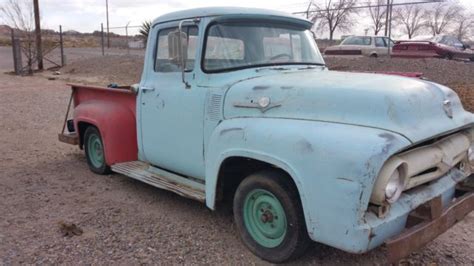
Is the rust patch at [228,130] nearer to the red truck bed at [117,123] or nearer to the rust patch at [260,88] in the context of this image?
the rust patch at [260,88]

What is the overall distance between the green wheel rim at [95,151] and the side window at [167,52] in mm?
1657

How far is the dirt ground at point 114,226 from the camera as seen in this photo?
149 inches

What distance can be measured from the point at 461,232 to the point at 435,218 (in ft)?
4.59

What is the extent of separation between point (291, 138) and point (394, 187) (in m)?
0.76

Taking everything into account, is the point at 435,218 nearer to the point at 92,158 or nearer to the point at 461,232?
the point at 461,232

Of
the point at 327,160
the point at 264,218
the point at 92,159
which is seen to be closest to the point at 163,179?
the point at 264,218

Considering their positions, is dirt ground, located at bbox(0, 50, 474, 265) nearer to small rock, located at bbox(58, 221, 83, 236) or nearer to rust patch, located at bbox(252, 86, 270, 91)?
small rock, located at bbox(58, 221, 83, 236)

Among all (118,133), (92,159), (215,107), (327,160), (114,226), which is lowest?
(114,226)

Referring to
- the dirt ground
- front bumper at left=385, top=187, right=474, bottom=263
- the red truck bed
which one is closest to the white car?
the dirt ground

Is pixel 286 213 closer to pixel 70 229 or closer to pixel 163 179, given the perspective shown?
→ pixel 163 179

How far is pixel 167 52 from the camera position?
4.88m

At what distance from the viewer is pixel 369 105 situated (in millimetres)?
3193

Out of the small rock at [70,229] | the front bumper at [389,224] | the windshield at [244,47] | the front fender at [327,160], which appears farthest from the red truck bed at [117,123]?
the front bumper at [389,224]

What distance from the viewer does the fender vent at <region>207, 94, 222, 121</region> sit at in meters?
4.06
